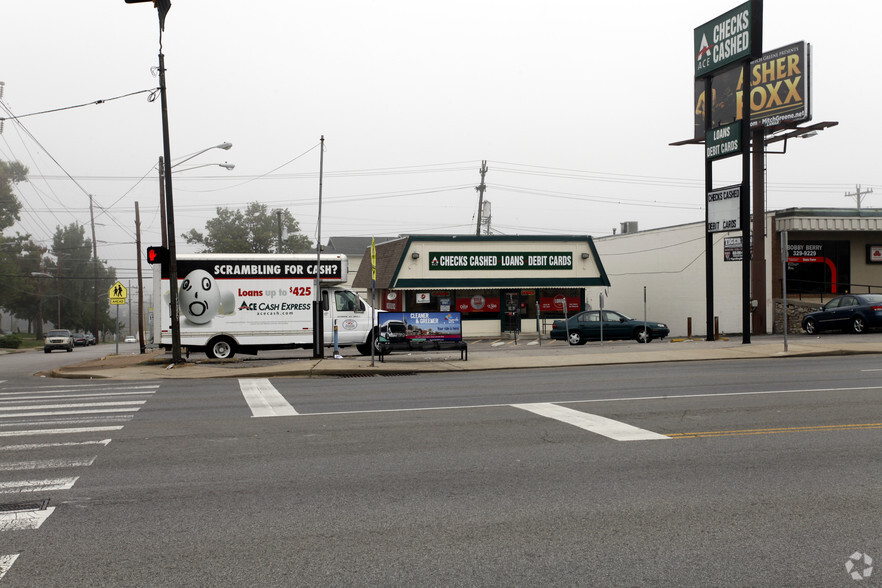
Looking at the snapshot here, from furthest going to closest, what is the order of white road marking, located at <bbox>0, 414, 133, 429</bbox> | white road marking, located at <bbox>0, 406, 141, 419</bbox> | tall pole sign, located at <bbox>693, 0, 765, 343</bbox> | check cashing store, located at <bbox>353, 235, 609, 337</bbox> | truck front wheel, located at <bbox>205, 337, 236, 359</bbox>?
check cashing store, located at <bbox>353, 235, 609, 337</bbox> → truck front wheel, located at <bbox>205, 337, 236, 359</bbox> → tall pole sign, located at <bbox>693, 0, 765, 343</bbox> → white road marking, located at <bbox>0, 406, 141, 419</bbox> → white road marking, located at <bbox>0, 414, 133, 429</bbox>

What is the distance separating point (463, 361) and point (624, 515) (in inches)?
622

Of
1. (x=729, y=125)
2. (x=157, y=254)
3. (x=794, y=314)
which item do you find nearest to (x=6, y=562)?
(x=157, y=254)

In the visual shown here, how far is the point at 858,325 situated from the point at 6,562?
29.6m

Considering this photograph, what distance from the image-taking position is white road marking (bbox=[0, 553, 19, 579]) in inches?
187

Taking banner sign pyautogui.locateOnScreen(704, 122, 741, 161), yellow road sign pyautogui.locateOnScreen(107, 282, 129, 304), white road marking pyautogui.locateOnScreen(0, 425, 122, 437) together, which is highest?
banner sign pyautogui.locateOnScreen(704, 122, 741, 161)

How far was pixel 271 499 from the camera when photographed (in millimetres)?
6387

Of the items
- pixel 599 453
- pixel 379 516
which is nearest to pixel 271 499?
pixel 379 516

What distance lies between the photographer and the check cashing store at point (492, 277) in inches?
1487

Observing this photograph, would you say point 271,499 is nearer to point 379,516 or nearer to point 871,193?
point 379,516

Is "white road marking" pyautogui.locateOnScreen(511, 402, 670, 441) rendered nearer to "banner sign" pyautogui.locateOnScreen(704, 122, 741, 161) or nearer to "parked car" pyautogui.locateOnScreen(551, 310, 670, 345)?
"banner sign" pyautogui.locateOnScreen(704, 122, 741, 161)

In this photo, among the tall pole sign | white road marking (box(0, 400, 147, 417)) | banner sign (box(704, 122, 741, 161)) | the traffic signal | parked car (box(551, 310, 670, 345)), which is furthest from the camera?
parked car (box(551, 310, 670, 345))

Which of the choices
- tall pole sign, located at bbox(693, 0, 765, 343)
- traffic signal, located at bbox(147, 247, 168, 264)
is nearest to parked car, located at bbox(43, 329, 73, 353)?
traffic signal, located at bbox(147, 247, 168, 264)

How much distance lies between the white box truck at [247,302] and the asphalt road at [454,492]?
38.3ft

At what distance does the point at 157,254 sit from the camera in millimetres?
21547
